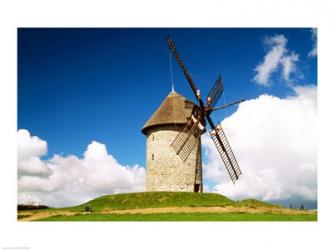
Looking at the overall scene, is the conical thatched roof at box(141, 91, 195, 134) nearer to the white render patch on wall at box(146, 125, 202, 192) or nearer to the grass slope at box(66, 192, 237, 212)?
the white render patch on wall at box(146, 125, 202, 192)

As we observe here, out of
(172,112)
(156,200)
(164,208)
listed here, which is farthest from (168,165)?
(164,208)

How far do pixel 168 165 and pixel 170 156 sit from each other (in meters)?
0.69

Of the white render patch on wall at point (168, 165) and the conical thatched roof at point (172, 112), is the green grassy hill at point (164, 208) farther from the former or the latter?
the conical thatched roof at point (172, 112)

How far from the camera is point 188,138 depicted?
3028 centimetres

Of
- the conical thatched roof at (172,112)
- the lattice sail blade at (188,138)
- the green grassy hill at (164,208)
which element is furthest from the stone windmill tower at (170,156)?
the green grassy hill at (164,208)

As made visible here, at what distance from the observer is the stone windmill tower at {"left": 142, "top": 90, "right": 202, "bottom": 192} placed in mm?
32062

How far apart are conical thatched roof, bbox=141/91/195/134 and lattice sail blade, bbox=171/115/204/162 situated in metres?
1.50

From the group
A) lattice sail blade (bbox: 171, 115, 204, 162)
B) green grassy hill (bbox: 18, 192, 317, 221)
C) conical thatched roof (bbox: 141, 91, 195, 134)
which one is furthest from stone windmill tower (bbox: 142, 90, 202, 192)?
green grassy hill (bbox: 18, 192, 317, 221)

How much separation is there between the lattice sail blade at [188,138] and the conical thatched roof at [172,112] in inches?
58.9

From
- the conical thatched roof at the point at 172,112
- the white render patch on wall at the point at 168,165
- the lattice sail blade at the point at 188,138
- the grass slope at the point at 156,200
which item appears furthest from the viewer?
the conical thatched roof at the point at 172,112

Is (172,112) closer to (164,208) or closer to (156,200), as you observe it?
(156,200)

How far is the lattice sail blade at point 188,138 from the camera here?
30.3 meters
